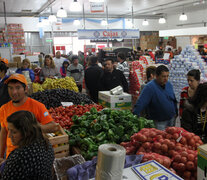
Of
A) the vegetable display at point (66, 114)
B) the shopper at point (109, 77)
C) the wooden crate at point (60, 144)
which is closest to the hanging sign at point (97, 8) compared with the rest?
the shopper at point (109, 77)

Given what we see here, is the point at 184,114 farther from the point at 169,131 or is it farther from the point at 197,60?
the point at 197,60

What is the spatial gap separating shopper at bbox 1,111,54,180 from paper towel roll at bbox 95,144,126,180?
2.73 feet

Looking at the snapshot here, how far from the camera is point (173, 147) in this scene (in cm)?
194

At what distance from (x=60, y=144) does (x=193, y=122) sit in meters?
1.59

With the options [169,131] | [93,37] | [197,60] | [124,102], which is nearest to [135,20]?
[93,37]

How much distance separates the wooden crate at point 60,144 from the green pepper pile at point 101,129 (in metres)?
0.09

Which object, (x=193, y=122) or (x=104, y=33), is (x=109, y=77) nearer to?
(x=193, y=122)

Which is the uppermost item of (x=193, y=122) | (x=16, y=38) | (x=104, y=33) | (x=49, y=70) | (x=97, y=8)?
(x=97, y=8)

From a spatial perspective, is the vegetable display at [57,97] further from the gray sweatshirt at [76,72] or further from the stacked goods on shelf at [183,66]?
the stacked goods on shelf at [183,66]

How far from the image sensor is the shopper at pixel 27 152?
1.52m

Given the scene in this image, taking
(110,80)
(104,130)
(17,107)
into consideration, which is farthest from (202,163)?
(110,80)

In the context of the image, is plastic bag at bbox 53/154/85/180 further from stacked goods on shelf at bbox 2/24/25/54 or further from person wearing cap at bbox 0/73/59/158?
stacked goods on shelf at bbox 2/24/25/54

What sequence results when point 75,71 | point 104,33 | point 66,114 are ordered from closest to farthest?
point 66,114, point 75,71, point 104,33

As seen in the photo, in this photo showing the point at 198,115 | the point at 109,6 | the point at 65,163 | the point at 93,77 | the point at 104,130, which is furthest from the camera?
the point at 109,6
